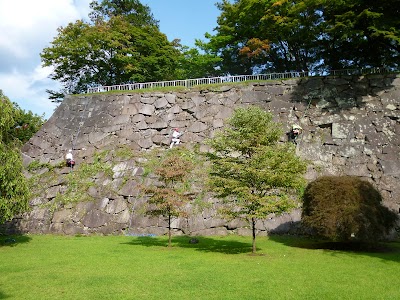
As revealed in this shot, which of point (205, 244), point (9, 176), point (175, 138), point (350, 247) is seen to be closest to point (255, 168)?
→ point (205, 244)

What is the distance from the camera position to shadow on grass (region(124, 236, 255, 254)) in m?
12.7

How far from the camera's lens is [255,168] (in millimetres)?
11703

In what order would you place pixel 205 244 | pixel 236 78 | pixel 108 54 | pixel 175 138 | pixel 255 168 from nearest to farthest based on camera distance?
pixel 255 168 < pixel 205 244 < pixel 175 138 < pixel 236 78 < pixel 108 54

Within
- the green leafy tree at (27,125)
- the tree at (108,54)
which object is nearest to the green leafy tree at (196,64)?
the tree at (108,54)

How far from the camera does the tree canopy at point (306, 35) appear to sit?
1877cm

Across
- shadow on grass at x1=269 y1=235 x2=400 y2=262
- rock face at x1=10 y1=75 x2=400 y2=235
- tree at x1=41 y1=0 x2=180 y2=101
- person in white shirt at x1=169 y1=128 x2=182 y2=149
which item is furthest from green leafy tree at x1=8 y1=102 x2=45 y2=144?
shadow on grass at x1=269 y1=235 x2=400 y2=262

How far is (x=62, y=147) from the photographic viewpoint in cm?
2156

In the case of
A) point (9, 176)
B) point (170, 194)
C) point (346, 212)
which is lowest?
point (346, 212)

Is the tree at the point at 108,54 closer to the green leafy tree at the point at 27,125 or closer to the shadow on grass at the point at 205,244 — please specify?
the green leafy tree at the point at 27,125

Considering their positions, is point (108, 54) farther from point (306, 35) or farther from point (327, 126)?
point (327, 126)

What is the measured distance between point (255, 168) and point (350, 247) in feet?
15.5

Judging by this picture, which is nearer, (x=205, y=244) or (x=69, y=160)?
(x=205, y=244)

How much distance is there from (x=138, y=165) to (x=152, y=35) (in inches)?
735

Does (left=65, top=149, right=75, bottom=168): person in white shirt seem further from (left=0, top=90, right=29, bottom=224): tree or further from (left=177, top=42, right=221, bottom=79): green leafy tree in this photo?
(left=177, top=42, right=221, bottom=79): green leafy tree
